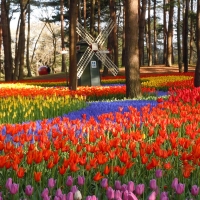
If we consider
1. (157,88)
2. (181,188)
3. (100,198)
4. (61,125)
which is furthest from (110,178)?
(157,88)

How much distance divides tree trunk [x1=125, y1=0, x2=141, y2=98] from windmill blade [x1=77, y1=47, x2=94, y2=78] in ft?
35.9

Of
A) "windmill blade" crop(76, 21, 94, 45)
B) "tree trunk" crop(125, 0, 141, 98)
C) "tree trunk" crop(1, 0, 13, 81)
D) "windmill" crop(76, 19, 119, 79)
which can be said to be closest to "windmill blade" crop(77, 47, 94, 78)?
"windmill" crop(76, 19, 119, 79)

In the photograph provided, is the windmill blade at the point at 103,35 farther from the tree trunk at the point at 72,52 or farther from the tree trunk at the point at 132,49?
the tree trunk at the point at 132,49

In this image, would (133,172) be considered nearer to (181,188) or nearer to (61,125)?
(181,188)

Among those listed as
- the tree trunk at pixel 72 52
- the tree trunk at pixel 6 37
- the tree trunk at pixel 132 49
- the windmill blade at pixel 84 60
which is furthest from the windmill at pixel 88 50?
the tree trunk at pixel 132 49

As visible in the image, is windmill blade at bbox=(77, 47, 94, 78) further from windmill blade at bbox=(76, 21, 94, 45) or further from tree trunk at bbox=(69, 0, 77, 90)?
tree trunk at bbox=(69, 0, 77, 90)

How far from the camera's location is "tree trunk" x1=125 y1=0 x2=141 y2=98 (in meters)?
14.7

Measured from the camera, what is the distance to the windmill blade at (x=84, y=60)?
25797mm

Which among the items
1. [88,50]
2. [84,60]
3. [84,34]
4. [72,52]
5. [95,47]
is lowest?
[84,60]

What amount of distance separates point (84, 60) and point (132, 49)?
11.8 metres

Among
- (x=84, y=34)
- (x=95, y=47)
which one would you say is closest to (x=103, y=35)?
(x=95, y=47)

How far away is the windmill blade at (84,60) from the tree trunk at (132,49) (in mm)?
10934

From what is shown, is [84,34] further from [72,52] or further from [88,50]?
[72,52]

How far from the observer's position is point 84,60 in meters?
26.4
